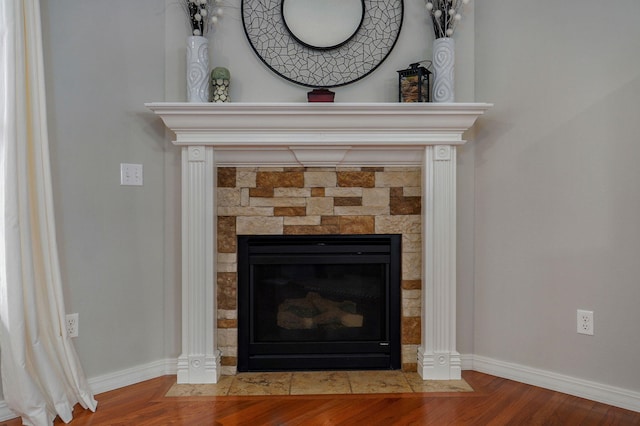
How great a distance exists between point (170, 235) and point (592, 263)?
2179mm

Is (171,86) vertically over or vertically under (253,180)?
over

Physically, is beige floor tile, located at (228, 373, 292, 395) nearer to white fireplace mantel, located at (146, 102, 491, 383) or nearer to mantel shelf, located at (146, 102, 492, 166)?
white fireplace mantel, located at (146, 102, 491, 383)

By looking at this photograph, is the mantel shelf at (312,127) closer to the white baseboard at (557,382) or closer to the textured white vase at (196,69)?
the textured white vase at (196,69)

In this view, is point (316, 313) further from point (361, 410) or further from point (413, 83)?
point (413, 83)

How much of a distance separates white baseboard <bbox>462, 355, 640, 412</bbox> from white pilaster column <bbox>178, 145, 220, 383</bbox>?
1448 mm

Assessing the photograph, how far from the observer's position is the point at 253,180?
7.96ft

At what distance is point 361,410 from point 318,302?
0.69 meters

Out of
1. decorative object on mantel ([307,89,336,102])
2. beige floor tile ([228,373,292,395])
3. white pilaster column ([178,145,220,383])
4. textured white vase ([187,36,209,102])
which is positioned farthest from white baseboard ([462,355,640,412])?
textured white vase ([187,36,209,102])

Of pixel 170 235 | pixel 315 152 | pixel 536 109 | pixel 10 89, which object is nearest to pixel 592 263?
pixel 536 109

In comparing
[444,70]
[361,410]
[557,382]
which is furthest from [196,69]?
[557,382]

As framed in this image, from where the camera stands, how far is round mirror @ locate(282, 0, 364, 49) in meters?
2.46

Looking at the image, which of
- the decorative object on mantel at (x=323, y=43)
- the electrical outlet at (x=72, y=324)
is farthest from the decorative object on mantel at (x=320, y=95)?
the electrical outlet at (x=72, y=324)

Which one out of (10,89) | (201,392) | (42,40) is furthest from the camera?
(201,392)

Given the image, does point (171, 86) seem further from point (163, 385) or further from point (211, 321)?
point (163, 385)
